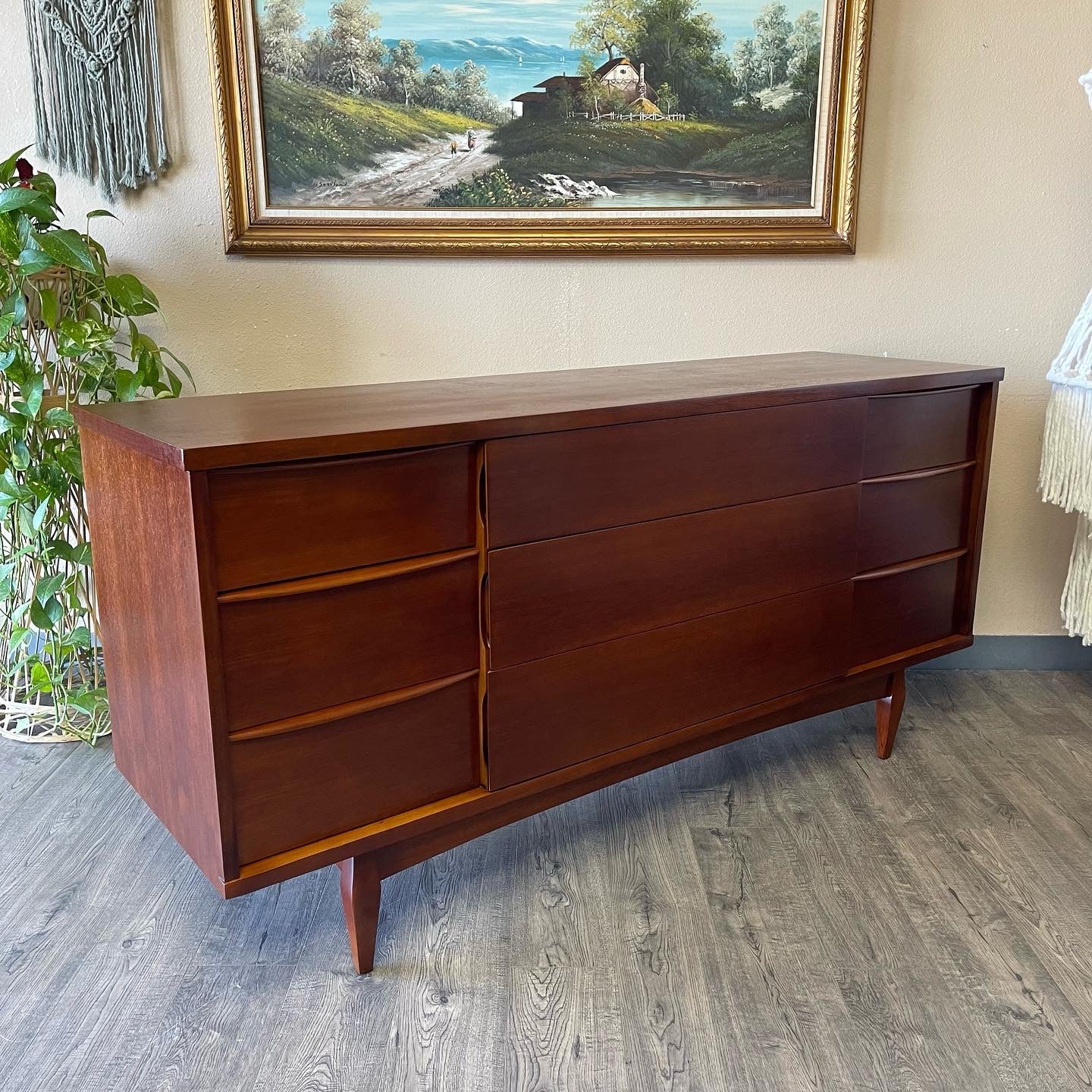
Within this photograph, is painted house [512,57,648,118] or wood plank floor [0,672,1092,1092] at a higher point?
painted house [512,57,648,118]

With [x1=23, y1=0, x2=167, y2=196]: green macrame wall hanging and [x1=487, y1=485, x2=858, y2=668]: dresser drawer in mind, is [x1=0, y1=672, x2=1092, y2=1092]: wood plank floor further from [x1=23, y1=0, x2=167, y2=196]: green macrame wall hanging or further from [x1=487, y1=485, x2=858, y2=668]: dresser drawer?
[x1=23, y1=0, x2=167, y2=196]: green macrame wall hanging

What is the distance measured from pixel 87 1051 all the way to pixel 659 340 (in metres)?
1.70

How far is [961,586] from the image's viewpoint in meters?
2.10

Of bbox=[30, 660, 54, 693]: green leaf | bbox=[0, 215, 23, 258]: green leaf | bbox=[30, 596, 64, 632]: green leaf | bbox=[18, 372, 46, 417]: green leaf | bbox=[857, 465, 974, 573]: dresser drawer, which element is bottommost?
bbox=[30, 660, 54, 693]: green leaf

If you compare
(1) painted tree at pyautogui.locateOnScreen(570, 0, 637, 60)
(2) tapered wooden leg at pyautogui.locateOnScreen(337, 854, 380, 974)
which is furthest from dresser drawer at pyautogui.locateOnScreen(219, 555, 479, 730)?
(1) painted tree at pyautogui.locateOnScreen(570, 0, 637, 60)

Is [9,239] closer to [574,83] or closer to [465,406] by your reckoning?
[465,406]

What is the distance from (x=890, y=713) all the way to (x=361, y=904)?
3.82 feet

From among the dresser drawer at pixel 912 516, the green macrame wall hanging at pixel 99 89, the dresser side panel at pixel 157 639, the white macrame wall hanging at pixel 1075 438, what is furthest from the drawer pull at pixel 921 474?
the green macrame wall hanging at pixel 99 89

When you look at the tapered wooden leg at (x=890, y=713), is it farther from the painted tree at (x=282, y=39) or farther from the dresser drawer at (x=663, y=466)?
the painted tree at (x=282, y=39)

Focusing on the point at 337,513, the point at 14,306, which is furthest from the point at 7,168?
the point at 337,513

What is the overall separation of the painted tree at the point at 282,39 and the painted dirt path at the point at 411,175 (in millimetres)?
220

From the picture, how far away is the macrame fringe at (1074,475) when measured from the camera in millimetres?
2105

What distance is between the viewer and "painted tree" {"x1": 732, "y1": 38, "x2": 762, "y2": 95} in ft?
7.04

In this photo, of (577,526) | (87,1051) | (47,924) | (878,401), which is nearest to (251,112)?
(577,526)
